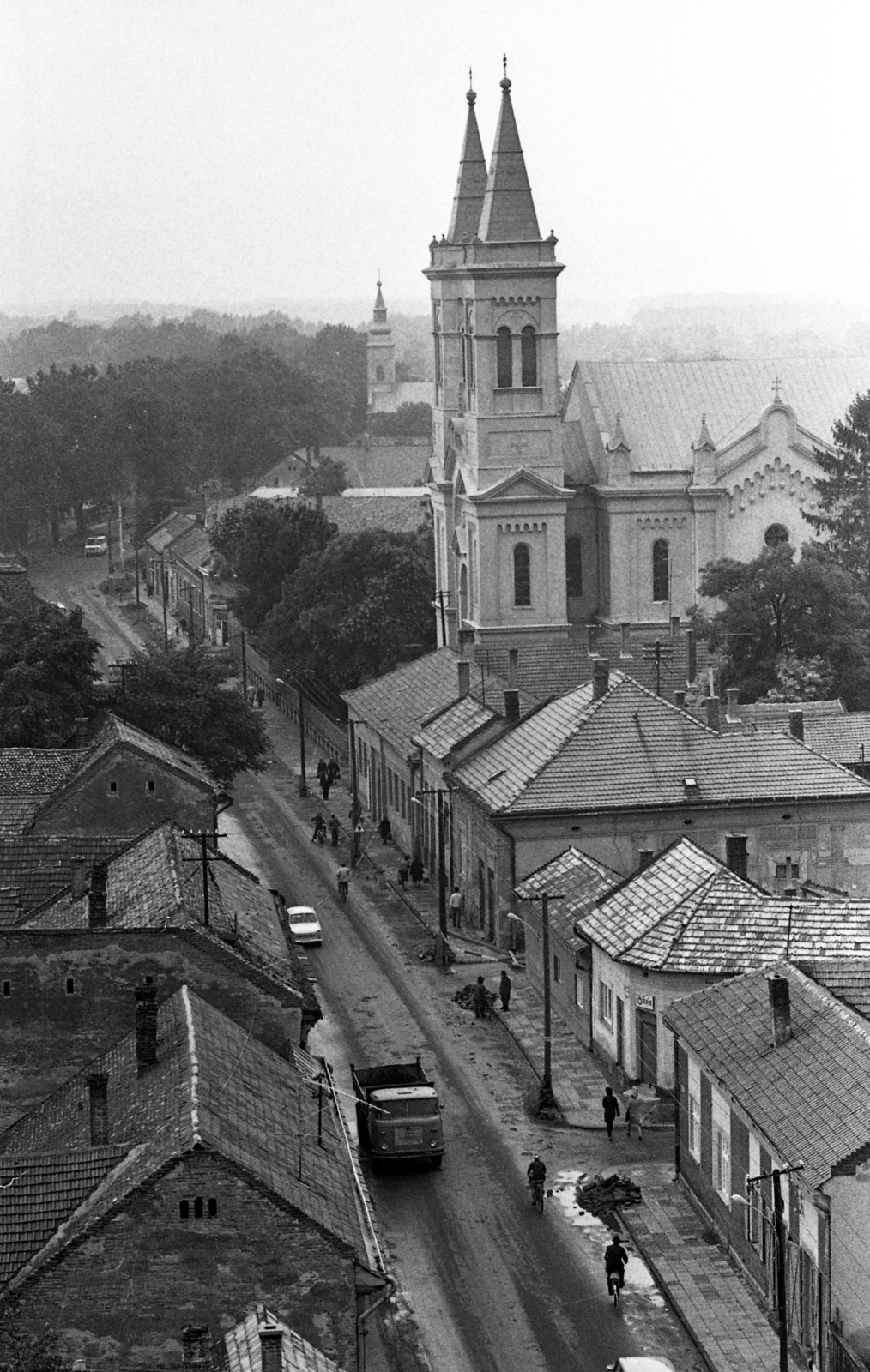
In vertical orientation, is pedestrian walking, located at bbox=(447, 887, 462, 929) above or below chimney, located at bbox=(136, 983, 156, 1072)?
below

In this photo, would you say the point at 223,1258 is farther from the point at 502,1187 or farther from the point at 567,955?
the point at 567,955

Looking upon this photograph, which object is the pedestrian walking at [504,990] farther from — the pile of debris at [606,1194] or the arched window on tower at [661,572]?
the arched window on tower at [661,572]

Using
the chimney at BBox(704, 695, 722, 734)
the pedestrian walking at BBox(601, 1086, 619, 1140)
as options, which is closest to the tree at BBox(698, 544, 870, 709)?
the chimney at BBox(704, 695, 722, 734)

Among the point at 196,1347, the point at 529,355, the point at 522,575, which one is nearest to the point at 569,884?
the point at 196,1347

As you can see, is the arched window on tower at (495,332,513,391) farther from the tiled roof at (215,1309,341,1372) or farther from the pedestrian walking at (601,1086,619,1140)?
the tiled roof at (215,1309,341,1372)

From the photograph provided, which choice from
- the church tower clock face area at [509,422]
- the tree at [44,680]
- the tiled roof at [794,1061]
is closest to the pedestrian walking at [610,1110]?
the tiled roof at [794,1061]

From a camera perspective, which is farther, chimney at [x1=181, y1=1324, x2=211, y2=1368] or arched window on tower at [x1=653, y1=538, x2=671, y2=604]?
arched window on tower at [x1=653, y1=538, x2=671, y2=604]

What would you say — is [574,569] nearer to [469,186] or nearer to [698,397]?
[698,397]

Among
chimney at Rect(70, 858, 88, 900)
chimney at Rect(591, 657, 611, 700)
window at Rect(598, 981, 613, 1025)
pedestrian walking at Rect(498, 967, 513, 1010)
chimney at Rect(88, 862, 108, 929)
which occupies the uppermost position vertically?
chimney at Rect(591, 657, 611, 700)
